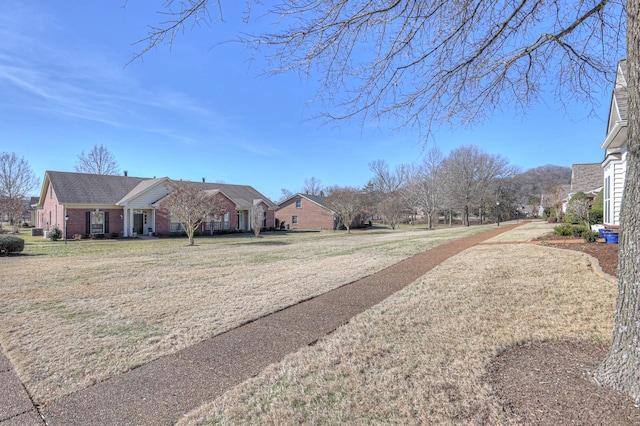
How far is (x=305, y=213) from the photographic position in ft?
134

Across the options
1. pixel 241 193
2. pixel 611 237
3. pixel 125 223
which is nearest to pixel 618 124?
pixel 611 237

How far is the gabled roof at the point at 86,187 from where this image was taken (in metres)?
23.6

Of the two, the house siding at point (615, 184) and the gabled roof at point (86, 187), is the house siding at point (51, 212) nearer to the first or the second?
the gabled roof at point (86, 187)

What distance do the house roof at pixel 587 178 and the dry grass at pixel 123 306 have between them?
22.5m

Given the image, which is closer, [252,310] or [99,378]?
[99,378]

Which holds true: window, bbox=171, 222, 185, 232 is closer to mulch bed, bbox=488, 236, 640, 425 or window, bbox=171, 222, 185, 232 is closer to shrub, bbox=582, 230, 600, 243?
shrub, bbox=582, 230, 600, 243

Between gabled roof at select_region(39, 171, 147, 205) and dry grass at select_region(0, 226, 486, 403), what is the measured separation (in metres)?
14.5

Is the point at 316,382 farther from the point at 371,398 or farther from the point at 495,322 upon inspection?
the point at 495,322

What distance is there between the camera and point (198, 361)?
3668 millimetres

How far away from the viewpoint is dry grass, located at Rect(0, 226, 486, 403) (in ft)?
12.3

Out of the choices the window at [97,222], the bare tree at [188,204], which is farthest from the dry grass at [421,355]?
the window at [97,222]

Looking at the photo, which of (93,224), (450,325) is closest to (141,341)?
(450,325)

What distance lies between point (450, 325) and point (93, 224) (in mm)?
27013

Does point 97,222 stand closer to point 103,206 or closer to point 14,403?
point 103,206
